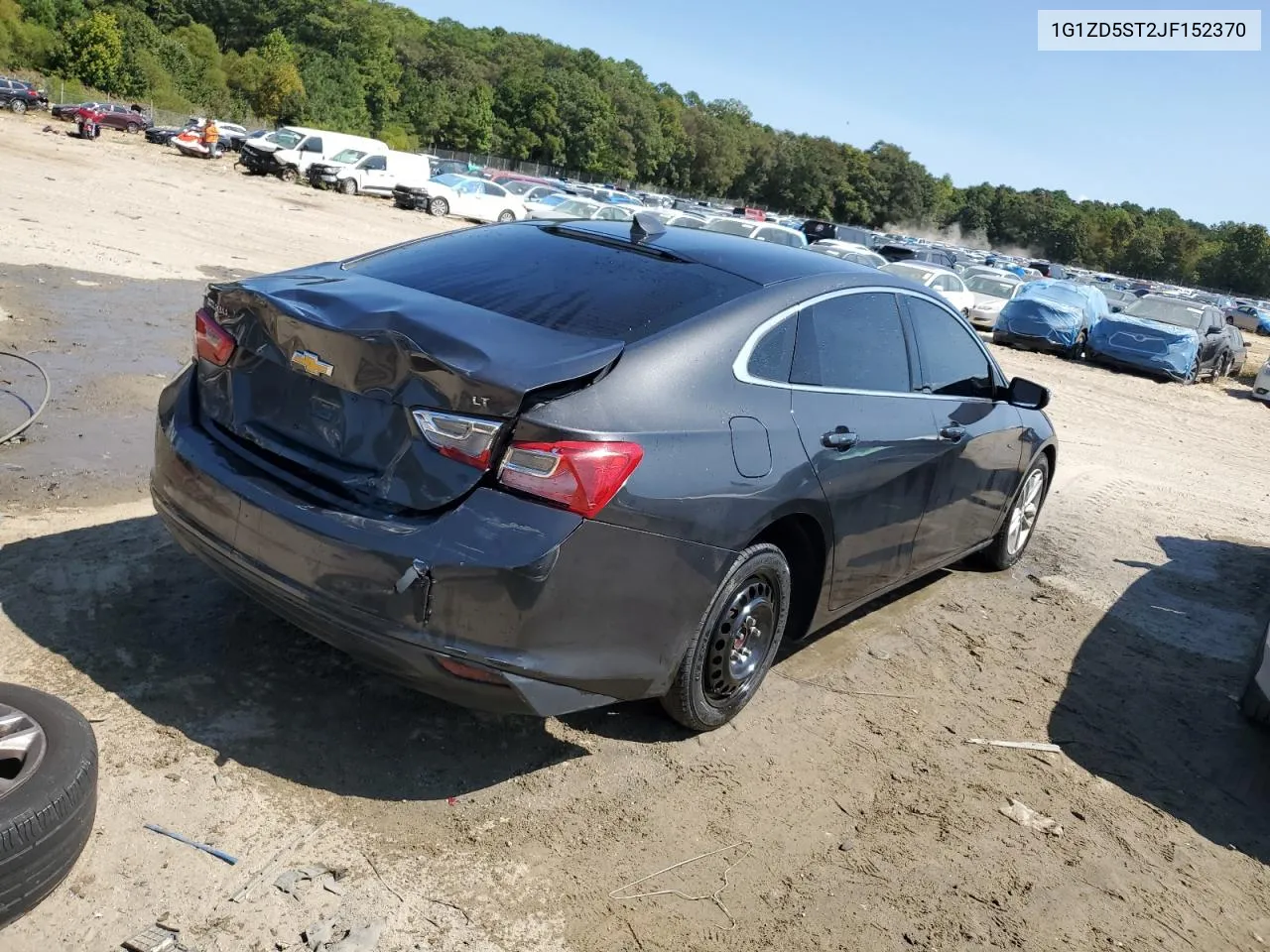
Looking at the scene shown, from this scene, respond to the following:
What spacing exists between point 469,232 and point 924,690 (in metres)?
2.85

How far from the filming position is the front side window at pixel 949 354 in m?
4.92

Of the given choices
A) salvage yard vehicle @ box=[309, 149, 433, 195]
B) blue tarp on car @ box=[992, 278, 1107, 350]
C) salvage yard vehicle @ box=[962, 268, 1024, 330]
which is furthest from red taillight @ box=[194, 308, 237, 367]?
salvage yard vehicle @ box=[309, 149, 433, 195]

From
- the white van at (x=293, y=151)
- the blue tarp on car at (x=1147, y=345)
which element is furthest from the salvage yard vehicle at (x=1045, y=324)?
the white van at (x=293, y=151)

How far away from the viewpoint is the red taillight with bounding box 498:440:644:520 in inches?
119

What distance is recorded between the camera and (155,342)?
27.8ft

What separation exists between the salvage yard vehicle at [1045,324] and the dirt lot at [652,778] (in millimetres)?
16528

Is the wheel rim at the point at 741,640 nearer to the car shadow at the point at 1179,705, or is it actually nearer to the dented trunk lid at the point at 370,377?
the dented trunk lid at the point at 370,377

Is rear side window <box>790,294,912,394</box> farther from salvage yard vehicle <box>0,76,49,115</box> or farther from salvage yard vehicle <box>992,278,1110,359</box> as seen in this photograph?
salvage yard vehicle <box>0,76,49,115</box>

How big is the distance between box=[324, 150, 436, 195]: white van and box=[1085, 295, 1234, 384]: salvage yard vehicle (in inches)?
902

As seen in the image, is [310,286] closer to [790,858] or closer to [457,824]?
[457,824]

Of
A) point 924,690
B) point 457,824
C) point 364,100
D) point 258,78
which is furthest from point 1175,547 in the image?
point 364,100

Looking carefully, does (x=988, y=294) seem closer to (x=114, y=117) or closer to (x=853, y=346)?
(x=853, y=346)

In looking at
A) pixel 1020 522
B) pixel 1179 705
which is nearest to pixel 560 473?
pixel 1179 705

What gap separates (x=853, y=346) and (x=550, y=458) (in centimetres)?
180
